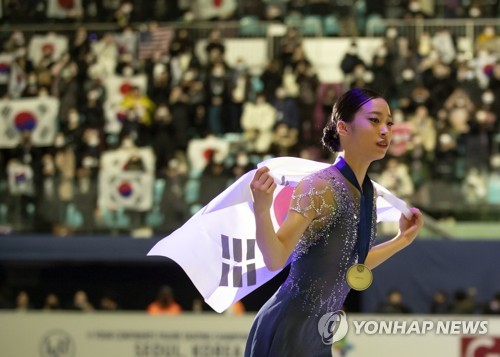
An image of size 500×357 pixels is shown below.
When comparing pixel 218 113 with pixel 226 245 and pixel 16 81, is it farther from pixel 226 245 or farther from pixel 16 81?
pixel 226 245

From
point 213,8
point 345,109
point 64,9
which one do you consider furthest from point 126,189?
point 345,109

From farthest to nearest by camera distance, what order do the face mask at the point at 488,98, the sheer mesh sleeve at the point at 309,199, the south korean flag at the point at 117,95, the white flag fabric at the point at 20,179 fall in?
the south korean flag at the point at 117,95 → the face mask at the point at 488,98 → the white flag fabric at the point at 20,179 → the sheer mesh sleeve at the point at 309,199

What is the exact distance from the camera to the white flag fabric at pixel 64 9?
20.2 m

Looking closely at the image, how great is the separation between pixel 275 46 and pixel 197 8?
231 centimetres

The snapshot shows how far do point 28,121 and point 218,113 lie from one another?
9.51 feet

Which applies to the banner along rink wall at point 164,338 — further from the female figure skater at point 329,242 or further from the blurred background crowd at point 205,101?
the female figure skater at point 329,242

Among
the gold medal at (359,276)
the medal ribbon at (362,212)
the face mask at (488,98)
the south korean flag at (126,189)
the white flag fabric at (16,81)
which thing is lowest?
the south korean flag at (126,189)

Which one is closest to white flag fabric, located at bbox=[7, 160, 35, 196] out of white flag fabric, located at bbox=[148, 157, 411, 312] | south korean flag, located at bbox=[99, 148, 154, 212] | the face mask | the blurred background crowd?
the blurred background crowd

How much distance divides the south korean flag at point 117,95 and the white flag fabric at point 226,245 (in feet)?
37.9

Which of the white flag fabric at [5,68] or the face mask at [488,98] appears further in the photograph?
the white flag fabric at [5,68]

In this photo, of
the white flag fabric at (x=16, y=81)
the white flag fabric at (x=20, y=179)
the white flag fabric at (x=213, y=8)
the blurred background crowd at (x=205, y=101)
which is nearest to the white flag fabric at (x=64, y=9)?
the blurred background crowd at (x=205, y=101)

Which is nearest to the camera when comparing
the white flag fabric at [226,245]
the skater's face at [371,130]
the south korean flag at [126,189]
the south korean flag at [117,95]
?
the skater's face at [371,130]

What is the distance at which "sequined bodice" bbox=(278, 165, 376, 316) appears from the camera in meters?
4.45

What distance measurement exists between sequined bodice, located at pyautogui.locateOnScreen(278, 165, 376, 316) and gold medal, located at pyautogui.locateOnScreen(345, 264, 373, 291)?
3cm
